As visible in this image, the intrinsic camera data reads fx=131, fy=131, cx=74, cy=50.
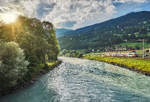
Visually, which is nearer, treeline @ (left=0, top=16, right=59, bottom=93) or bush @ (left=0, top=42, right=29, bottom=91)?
bush @ (left=0, top=42, right=29, bottom=91)

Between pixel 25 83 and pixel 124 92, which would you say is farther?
pixel 25 83

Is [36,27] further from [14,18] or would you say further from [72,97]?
[72,97]

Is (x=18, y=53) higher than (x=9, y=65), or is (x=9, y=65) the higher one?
(x=18, y=53)

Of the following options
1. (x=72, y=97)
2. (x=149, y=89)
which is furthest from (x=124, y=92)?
(x=72, y=97)

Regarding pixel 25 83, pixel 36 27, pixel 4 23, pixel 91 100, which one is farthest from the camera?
pixel 36 27

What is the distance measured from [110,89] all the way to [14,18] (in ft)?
134

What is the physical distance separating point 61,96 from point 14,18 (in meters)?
35.5

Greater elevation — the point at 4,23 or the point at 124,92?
the point at 4,23

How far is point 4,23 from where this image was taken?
1620 inches

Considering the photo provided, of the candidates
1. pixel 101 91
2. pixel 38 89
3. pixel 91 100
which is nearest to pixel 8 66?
pixel 38 89

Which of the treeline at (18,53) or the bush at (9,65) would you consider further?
the treeline at (18,53)

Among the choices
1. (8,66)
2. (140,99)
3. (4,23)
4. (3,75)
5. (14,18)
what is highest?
(14,18)

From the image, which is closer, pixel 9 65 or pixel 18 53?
pixel 9 65

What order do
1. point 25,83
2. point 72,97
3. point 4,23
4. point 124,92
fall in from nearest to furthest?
1. point 72,97
2. point 124,92
3. point 25,83
4. point 4,23
